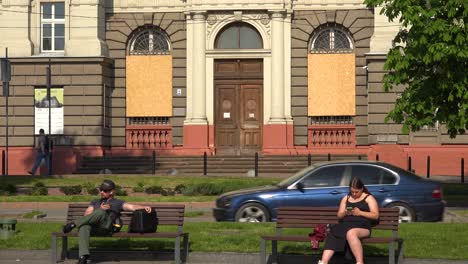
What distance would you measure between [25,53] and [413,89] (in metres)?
20.2

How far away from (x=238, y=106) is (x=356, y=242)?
2754 cm

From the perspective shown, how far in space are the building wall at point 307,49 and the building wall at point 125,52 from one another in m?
4.44

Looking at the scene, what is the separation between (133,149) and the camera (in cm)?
4200

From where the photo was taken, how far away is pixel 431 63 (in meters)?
24.3

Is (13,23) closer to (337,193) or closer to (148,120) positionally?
(148,120)

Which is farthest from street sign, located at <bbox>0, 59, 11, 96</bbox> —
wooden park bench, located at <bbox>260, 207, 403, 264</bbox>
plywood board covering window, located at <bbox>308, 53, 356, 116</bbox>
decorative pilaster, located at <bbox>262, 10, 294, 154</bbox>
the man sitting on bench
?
wooden park bench, located at <bbox>260, 207, 403, 264</bbox>

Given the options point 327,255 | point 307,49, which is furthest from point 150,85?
point 327,255

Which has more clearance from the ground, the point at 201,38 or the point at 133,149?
the point at 201,38

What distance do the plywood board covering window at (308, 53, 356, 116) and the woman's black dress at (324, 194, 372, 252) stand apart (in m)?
26.4

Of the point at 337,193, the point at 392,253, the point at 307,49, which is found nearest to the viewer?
the point at 392,253

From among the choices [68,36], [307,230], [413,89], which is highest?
[68,36]

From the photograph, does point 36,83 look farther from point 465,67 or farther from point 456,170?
point 465,67

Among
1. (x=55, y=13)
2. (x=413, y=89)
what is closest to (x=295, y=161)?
(x=55, y=13)

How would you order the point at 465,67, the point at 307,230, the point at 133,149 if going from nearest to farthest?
the point at 307,230 < the point at 465,67 < the point at 133,149
